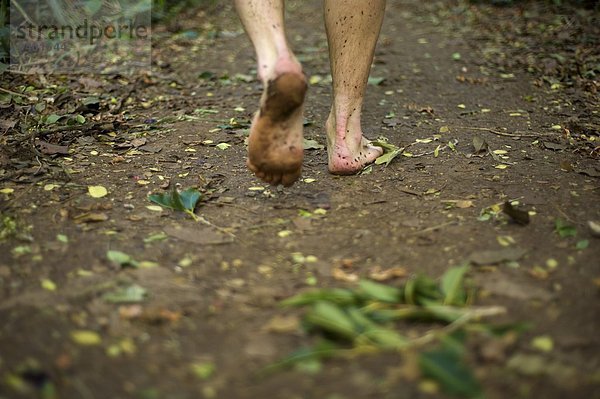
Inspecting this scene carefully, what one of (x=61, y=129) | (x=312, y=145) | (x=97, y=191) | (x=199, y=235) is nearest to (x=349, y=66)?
(x=312, y=145)

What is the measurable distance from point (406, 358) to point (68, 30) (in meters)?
3.10

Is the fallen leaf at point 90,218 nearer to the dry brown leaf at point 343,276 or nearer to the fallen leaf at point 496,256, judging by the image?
the dry brown leaf at point 343,276

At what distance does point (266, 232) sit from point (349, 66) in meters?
0.62

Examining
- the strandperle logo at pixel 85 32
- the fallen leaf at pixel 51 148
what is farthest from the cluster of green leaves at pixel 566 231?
the strandperle logo at pixel 85 32

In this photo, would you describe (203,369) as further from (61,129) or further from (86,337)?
(61,129)

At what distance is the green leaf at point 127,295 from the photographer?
1275 mm

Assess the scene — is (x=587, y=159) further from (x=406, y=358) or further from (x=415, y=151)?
(x=406, y=358)

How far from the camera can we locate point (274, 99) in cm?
154

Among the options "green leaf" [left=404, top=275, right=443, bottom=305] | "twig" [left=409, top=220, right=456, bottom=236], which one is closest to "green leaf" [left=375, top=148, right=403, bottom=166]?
"twig" [left=409, top=220, right=456, bottom=236]

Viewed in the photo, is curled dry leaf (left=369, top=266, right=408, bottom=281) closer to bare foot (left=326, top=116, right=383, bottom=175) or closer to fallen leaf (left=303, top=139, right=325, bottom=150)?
bare foot (left=326, top=116, right=383, bottom=175)

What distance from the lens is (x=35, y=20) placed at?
3.26 metres

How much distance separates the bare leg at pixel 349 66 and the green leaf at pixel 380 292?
759mm

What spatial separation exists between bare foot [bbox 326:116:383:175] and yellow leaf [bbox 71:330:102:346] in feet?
3.31

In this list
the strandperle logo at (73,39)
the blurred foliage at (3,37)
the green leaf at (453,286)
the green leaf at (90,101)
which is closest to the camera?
the green leaf at (453,286)
